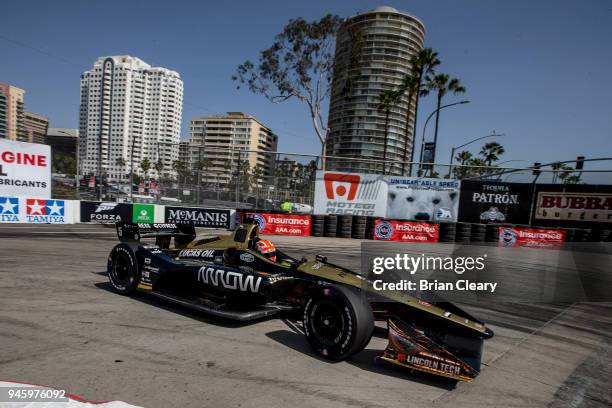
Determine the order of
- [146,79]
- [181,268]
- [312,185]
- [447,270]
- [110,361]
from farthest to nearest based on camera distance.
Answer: [146,79], [312,185], [181,268], [447,270], [110,361]

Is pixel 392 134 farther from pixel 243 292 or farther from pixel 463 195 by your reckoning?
pixel 243 292

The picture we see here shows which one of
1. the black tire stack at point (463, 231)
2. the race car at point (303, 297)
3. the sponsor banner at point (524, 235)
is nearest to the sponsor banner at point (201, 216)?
the race car at point (303, 297)

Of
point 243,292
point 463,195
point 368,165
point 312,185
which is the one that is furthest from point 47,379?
point 463,195

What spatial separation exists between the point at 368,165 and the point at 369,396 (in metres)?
16.1

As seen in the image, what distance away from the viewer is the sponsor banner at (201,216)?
15.5 metres

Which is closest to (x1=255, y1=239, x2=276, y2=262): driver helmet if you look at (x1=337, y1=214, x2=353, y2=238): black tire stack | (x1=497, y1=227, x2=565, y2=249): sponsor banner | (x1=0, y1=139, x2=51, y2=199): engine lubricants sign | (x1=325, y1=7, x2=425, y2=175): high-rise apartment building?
(x1=337, y1=214, x2=353, y2=238): black tire stack

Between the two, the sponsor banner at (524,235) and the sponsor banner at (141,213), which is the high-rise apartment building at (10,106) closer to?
the sponsor banner at (141,213)

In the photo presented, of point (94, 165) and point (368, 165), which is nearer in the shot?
point (368, 165)

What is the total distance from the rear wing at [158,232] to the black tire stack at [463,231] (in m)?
14.5

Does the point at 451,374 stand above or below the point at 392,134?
below

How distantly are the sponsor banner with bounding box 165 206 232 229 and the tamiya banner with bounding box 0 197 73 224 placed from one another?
3.87 meters

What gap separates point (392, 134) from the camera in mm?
133625

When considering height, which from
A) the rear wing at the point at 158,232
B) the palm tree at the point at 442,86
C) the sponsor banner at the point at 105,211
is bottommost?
the sponsor banner at the point at 105,211

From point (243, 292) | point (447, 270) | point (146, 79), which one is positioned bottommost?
point (243, 292)
